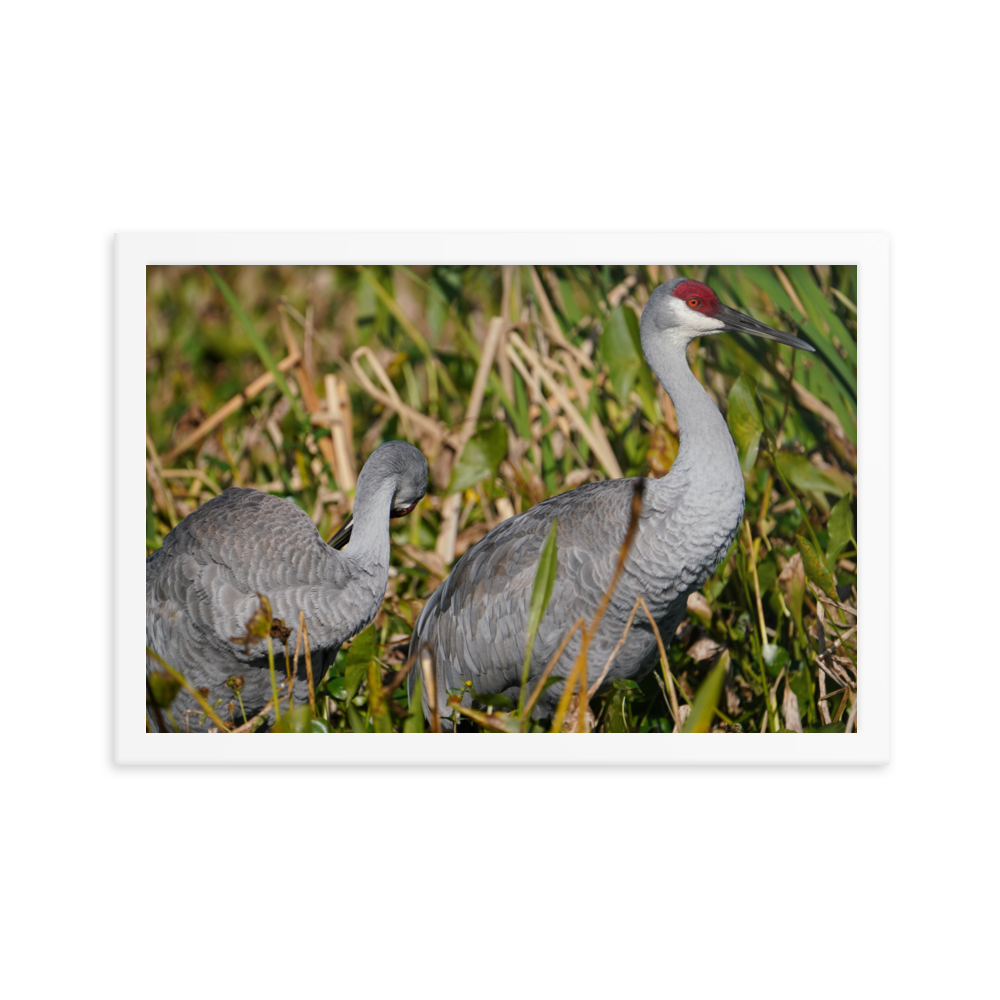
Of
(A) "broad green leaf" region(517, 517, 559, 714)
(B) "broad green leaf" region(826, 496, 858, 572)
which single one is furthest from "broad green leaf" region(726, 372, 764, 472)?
(A) "broad green leaf" region(517, 517, 559, 714)

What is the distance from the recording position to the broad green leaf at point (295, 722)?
117 inches

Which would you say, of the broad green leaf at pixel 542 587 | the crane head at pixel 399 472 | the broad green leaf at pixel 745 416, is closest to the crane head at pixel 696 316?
the broad green leaf at pixel 745 416

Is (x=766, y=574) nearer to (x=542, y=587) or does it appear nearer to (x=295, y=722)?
(x=542, y=587)

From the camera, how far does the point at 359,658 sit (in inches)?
118

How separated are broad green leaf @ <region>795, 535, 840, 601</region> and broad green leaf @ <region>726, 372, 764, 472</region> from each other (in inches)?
14.8

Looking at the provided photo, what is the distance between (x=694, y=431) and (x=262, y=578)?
141cm

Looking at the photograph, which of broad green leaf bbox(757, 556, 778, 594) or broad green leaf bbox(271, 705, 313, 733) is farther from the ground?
broad green leaf bbox(757, 556, 778, 594)

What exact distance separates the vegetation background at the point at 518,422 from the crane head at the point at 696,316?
0.19 metres

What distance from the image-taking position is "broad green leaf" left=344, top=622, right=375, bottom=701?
2.96 metres

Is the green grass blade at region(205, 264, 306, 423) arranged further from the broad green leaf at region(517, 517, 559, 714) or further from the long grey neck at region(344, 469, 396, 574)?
the broad green leaf at region(517, 517, 559, 714)
